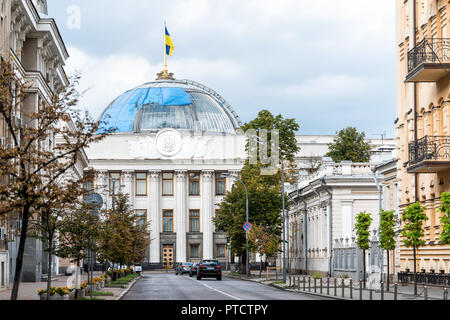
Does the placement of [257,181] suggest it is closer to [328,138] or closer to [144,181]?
[144,181]

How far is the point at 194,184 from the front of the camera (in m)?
113

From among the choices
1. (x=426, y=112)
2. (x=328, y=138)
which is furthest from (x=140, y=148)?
(x=426, y=112)

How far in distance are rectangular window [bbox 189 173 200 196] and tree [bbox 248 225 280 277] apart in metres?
48.0

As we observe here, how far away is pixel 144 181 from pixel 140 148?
460 cm

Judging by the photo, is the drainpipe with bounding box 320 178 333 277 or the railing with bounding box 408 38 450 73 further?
the drainpipe with bounding box 320 178 333 277

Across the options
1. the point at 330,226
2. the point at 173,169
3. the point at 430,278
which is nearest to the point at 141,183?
the point at 173,169

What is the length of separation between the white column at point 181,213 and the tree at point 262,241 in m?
45.9

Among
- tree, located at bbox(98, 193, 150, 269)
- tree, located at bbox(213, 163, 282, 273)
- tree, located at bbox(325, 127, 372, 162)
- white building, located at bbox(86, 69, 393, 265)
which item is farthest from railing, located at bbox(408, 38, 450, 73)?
white building, located at bbox(86, 69, 393, 265)

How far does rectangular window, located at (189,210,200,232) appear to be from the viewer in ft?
367

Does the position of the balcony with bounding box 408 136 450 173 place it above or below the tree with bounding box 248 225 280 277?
above

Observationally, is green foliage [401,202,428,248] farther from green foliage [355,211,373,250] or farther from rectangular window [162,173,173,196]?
rectangular window [162,173,173,196]

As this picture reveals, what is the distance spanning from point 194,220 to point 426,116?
77.2m

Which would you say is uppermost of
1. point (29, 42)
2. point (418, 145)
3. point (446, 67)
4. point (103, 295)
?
point (29, 42)
